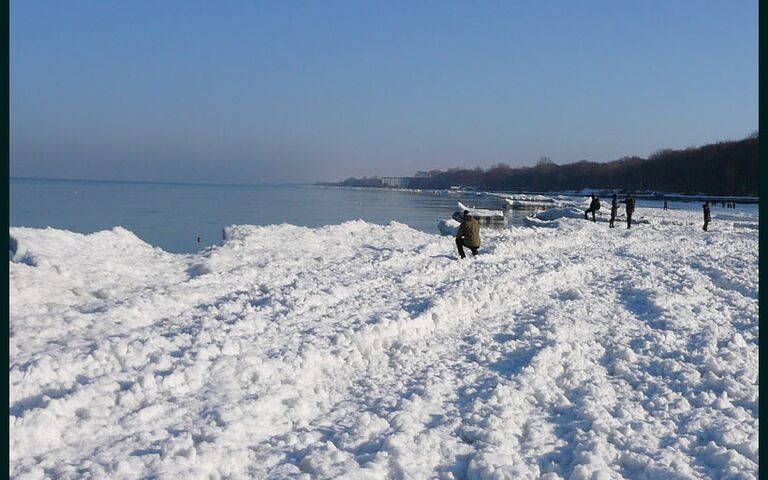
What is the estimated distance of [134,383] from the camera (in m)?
5.36

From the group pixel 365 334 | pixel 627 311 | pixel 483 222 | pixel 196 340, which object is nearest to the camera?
pixel 196 340

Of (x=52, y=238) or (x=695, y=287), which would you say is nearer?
(x=695, y=287)

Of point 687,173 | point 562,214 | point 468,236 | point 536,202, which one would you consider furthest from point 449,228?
point 687,173

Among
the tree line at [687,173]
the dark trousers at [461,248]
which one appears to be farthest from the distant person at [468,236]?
the tree line at [687,173]

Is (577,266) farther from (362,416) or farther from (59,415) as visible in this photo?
(59,415)

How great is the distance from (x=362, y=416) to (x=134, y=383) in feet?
6.76

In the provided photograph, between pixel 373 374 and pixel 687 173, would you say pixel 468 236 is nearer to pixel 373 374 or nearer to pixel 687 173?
pixel 373 374

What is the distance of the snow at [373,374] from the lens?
14.5ft

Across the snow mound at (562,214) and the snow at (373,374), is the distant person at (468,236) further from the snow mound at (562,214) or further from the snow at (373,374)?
the snow mound at (562,214)

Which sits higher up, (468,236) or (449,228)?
(449,228)

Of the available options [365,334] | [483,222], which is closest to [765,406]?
[365,334]

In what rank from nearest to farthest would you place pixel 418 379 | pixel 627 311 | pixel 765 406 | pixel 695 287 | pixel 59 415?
pixel 59 415
pixel 765 406
pixel 418 379
pixel 627 311
pixel 695 287

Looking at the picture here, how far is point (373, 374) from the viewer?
6.29m

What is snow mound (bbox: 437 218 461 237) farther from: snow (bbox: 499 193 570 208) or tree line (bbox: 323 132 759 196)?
tree line (bbox: 323 132 759 196)
